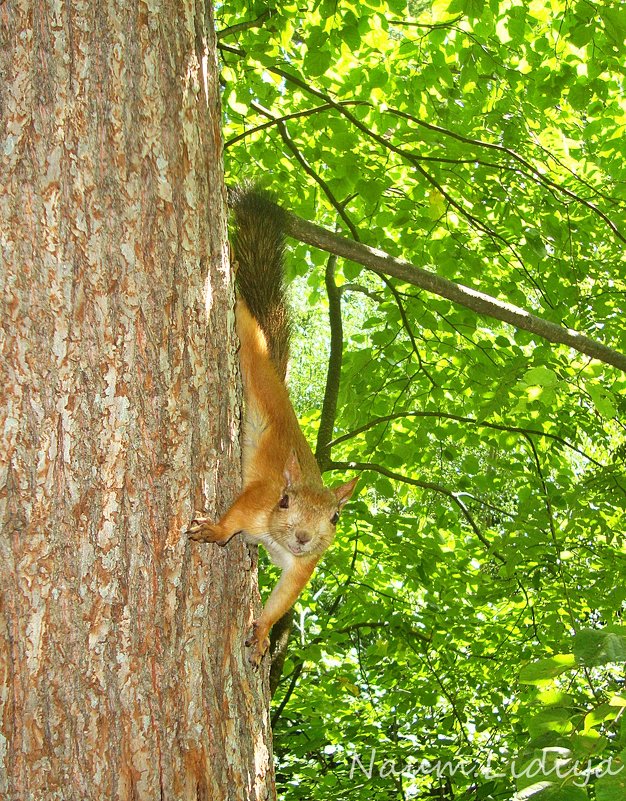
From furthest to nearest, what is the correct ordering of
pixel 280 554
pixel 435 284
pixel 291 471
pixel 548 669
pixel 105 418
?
1. pixel 435 284
2. pixel 280 554
3. pixel 291 471
4. pixel 548 669
5. pixel 105 418

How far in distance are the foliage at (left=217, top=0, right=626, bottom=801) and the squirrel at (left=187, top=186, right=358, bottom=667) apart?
1286mm

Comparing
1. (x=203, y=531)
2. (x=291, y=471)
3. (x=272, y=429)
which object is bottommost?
(x=203, y=531)

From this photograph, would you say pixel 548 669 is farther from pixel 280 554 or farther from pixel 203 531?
pixel 280 554

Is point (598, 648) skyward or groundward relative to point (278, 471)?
groundward

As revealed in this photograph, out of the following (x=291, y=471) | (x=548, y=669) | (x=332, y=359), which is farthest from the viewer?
(x=332, y=359)

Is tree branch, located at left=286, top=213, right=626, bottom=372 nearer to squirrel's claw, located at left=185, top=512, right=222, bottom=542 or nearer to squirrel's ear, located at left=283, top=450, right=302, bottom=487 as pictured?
squirrel's ear, located at left=283, top=450, right=302, bottom=487

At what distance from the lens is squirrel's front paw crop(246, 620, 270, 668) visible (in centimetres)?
161

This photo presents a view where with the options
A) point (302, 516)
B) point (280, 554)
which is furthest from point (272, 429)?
point (280, 554)

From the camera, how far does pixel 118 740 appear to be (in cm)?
130

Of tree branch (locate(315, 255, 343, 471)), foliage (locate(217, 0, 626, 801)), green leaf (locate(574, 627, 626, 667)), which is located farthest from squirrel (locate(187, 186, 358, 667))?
tree branch (locate(315, 255, 343, 471))

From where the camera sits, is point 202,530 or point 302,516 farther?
point 302,516

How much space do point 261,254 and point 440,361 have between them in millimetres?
3121

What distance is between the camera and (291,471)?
2.47 m

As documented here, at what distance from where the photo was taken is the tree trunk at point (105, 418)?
128 centimetres
